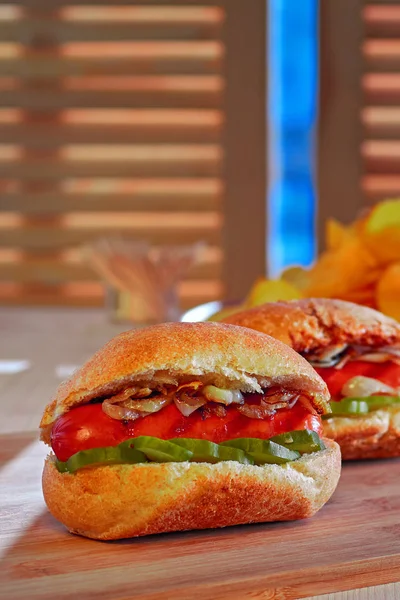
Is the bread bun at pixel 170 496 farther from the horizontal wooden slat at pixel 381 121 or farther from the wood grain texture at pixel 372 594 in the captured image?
the horizontal wooden slat at pixel 381 121

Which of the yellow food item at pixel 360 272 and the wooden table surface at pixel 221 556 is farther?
the yellow food item at pixel 360 272

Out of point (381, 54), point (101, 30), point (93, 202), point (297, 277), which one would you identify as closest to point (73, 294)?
point (93, 202)

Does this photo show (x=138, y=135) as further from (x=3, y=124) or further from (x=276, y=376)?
(x=276, y=376)

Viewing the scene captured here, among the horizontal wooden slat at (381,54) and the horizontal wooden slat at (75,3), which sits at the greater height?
the horizontal wooden slat at (75,3)

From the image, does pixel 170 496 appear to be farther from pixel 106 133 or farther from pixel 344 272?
pixel 106 133

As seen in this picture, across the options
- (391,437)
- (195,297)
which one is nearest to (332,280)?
(391,437)

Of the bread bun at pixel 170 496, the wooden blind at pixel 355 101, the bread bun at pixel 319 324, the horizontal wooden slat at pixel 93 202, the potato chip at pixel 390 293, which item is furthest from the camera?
the horizontal wooden slat at pixel 93 202

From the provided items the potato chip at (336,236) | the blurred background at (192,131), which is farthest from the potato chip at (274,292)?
the blurred background at (192,131)

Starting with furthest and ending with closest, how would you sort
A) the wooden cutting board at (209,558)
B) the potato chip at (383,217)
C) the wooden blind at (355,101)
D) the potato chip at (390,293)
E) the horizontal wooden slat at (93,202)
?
the horizontal wooden slat at (93,202) → the wooden blind at (355,101) → the potato chip at (383,217) → the potato chip at (390,293) → the wooden cutting board at (209,558)
